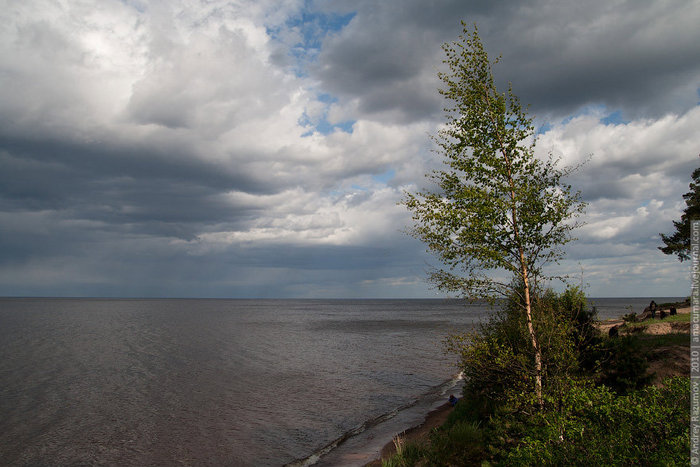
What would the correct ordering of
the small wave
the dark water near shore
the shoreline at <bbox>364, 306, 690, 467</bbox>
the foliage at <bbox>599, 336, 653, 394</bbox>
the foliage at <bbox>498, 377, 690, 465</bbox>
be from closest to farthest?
1. the foliage at <bbox>498, 377, 690, 465</bbox>
2. the foliage at <bbox>599, 336, 653, 394</bbox>
3. the shoreline at <bbox>364, 306, 690, 467</bbox>
4. the small wave
5. the dark water near shore

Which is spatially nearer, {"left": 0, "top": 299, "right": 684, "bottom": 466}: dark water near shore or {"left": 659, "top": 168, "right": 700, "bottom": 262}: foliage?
{"left": 0, "top": 299, "right": 684, "bottom": 466}: dark water near shore

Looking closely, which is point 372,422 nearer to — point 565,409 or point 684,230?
point 565,409

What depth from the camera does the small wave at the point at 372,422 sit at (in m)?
18.9

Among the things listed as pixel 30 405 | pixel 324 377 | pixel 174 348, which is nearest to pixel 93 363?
pixel 174 348

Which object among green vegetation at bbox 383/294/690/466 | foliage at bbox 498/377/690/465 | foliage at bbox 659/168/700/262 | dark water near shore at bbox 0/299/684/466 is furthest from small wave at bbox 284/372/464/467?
foliage at bbox 659/168/700/262

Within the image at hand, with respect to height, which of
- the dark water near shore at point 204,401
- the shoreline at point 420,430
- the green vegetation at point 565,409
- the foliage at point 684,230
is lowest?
the dark water near shore at point 204,401

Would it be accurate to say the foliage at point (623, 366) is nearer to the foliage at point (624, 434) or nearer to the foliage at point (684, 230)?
the foliage at point (624, 434)

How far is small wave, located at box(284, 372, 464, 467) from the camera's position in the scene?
62.0 feet

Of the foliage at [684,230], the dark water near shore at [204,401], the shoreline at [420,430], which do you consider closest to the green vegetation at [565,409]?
the shoreline at [420,430]

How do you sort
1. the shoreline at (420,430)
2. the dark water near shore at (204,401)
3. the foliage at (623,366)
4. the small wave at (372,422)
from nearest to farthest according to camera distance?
the foliage at (623,366), the shoreline at (420,430), the small wave at (372,422), the dark water near shore at (204,401)

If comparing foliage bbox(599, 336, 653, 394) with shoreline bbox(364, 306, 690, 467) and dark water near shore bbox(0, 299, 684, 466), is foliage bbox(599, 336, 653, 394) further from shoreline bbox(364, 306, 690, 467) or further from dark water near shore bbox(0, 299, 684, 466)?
dark water near shore bbox(0, 299, 684, 466)

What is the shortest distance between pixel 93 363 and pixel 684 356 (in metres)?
50.7

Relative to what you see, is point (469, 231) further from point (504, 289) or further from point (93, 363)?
point (93, 363)

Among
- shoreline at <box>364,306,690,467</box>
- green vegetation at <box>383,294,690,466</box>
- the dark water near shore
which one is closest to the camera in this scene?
green vegetation at <box>383,294,690,466</box>
